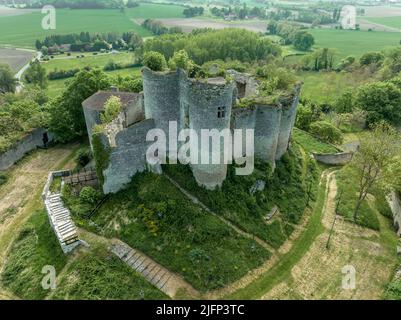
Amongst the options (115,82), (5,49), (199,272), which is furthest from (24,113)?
(5,49)

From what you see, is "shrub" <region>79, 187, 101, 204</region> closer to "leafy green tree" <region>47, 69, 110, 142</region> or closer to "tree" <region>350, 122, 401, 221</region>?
"leafy green tree" <region>47, 69, 110, 142</region>

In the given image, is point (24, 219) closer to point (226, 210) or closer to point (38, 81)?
point (226, 210)

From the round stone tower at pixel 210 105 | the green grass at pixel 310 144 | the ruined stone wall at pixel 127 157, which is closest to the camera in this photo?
the round stone tower at pixel 210 105

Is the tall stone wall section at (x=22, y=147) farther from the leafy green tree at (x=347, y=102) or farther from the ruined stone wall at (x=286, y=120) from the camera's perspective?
the leafy green tree at (x=347, y=102)

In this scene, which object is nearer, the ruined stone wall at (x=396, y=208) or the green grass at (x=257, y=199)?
the green grass at (x=257, y=199)

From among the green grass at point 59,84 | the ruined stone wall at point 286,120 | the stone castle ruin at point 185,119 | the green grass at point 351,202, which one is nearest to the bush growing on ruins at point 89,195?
the stone castle ruin at point 185,119

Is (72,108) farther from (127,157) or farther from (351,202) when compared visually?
(351,202)
